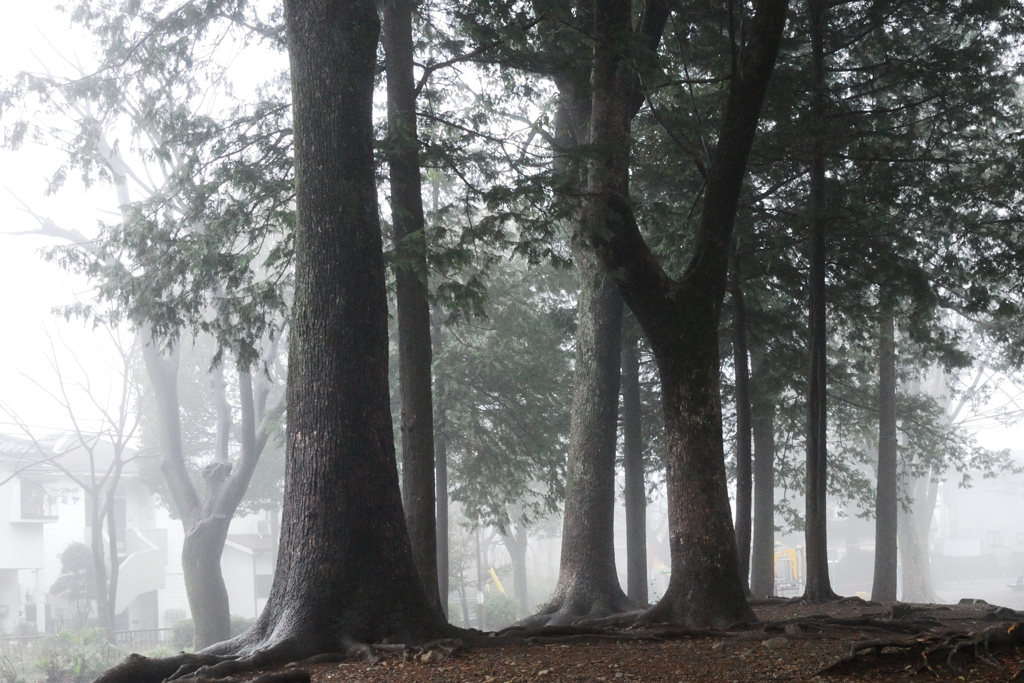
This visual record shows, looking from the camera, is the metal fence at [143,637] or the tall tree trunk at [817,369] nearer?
the tall tree trunk at [817,369]

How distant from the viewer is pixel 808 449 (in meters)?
11.7

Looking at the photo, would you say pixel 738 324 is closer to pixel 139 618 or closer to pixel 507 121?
pixel 507 121

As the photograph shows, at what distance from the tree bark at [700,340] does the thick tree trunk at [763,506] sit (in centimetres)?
633

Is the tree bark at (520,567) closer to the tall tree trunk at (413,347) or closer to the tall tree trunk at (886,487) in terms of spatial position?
the tall tree trunk at (886,487)

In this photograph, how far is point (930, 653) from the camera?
6.38 metres

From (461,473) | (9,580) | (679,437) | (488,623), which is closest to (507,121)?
(461,473)

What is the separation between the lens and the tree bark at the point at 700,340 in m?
8.70

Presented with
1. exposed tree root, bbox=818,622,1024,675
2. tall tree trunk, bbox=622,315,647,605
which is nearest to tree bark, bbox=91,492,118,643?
tall tree trunk, bbox=622,315,647,605

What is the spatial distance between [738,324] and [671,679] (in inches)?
276

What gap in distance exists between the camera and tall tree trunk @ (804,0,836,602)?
11.4 meters

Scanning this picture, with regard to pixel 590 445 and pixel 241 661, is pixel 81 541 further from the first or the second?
pixel 241 661

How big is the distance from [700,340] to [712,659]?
315 centimetres

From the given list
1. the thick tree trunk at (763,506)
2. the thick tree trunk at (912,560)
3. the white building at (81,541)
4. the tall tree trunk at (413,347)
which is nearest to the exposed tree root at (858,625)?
the tall tree trunk at (413,347)

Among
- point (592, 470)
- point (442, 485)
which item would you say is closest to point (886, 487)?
point (592, 470)
